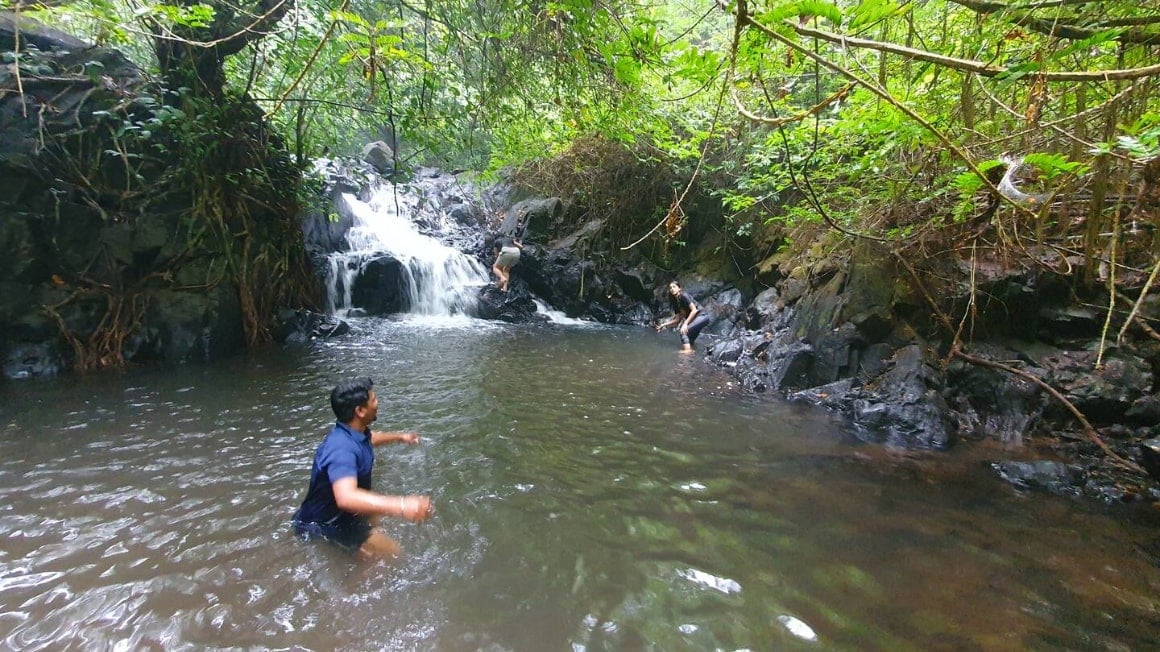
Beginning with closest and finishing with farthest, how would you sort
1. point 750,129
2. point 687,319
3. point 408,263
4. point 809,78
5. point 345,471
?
point 345,471 < point 809,78 < point 750,129 < point 687,319 < point 408,263

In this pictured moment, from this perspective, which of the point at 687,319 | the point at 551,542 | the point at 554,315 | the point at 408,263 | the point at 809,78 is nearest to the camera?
the point at 551,542

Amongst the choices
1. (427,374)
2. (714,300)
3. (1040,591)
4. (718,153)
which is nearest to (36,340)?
(427,374)

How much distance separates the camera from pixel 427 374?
746 centimetres

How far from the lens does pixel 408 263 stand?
525 inches

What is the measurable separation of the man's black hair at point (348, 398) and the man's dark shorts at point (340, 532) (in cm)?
66

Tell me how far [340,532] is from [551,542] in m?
1.34

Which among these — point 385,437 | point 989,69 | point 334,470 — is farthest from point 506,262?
point 989,69

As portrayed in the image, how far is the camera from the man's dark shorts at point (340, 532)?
312cm

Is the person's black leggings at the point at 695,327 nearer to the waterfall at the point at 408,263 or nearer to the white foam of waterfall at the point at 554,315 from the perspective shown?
the white foam of waterfall at the point at 554,315

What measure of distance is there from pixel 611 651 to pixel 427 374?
5.69 meters

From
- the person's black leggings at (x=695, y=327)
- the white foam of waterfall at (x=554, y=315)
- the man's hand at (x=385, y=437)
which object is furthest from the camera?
the white foam of waterfall at (x=554, y=315)

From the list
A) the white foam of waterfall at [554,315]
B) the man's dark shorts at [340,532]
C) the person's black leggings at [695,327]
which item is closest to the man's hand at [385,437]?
the man's dark shorts at [340,532]

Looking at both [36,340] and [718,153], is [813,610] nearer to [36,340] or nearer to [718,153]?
[36,340]

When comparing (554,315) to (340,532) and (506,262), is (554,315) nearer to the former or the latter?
(506,262)
